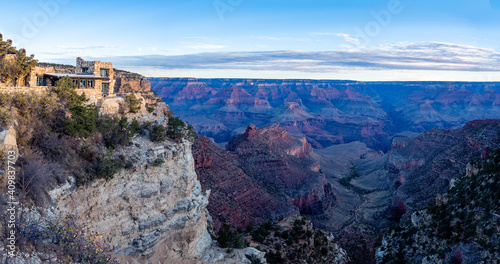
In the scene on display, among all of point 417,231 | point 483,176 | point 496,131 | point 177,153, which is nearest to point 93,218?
point 177,153

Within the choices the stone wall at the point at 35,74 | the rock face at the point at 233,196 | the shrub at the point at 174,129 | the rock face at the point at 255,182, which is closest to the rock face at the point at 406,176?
the rock face at the point at 255,182

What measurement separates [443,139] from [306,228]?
195 feet

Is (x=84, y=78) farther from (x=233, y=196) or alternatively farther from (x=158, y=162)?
(x=233, y=196)

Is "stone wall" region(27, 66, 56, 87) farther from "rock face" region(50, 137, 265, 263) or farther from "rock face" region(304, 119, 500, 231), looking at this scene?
"rock face" region(304, 119, 500, 231)

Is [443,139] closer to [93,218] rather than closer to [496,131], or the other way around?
[496,131]

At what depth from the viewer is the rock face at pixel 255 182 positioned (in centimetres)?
4744

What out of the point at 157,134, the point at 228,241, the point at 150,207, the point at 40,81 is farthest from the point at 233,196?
the point at 40,81

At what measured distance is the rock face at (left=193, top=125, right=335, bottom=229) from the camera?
47.4 metres

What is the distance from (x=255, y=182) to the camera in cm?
5906

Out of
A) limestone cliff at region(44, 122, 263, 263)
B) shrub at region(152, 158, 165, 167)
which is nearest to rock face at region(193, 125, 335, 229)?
limestone cliff at region(44, 122, 263, 263)

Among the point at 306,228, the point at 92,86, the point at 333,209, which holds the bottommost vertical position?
the point at 333,209

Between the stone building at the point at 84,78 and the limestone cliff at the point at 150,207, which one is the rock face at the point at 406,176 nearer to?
the limestone cliff at the point at 150,207

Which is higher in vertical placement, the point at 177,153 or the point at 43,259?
the point at 177,153

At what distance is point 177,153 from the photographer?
23.8 metres
